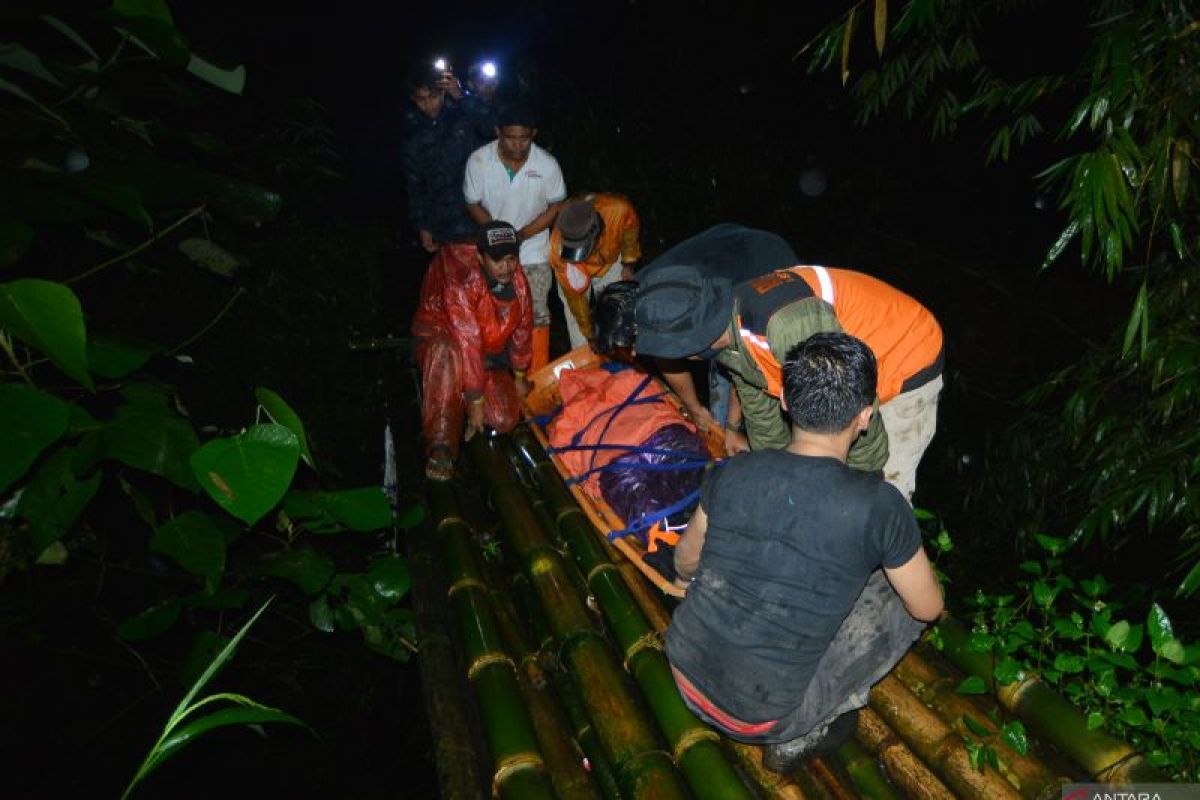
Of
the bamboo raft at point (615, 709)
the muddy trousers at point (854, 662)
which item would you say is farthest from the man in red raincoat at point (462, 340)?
the muddy trousers at point (854, 662)

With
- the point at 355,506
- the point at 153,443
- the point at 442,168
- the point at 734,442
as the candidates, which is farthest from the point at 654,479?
the point at 442,168

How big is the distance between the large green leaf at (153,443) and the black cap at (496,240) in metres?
1.92

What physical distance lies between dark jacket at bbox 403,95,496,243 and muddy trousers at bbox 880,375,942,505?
128 inches

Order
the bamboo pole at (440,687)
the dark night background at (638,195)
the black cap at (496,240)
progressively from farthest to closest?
the dark night background at (638,195) → the black cap at (496,240) → the bamboo pole at (440,687)

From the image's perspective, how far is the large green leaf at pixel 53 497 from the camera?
1.64 metres

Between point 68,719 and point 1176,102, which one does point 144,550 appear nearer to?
point 68,719

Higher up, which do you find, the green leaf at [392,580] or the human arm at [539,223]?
the human arm at [539,223]

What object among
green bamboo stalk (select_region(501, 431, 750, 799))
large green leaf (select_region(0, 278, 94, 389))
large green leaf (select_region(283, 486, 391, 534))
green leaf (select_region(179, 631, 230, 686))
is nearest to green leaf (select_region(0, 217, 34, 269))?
large green leaf (select_region(0, 278, 94, 389))

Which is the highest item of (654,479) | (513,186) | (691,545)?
(513,186)

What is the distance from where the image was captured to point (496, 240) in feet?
11.3

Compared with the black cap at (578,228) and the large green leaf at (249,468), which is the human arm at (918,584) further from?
the black cap at (578,228)

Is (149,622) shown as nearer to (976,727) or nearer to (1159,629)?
(976,727)

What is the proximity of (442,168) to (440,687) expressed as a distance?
361 centimetres

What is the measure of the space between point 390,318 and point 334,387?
1091mm
